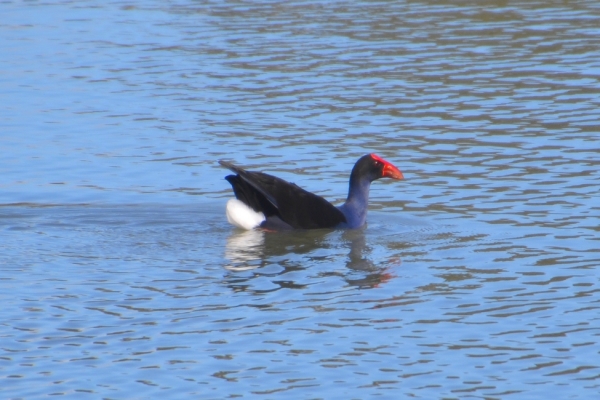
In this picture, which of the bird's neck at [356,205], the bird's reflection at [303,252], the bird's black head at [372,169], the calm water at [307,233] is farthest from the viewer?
the bird's black head at [372,169]

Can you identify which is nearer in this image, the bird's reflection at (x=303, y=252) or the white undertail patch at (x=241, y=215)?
the bird's reflection at (x=303, y=252)

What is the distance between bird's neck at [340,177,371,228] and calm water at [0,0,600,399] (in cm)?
27

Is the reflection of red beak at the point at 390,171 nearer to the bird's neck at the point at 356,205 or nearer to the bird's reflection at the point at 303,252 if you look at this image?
the bird's neck at the point at 356,205

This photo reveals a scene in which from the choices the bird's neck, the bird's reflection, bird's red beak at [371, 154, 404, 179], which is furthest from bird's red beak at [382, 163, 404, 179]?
the bird's reflection

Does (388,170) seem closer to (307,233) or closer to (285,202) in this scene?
(307,233)

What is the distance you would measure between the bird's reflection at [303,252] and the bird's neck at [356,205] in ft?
0.38

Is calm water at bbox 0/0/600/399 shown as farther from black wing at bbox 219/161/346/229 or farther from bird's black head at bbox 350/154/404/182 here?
bird's black head at bbox 350/154/404/182

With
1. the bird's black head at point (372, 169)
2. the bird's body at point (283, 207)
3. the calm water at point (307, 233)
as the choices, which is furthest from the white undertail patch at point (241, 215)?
the bird's black head at point (372, 169)

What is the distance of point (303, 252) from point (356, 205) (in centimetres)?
122

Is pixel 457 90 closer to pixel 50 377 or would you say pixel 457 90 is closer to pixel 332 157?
pixel 332 157

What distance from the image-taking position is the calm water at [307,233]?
7.95 m

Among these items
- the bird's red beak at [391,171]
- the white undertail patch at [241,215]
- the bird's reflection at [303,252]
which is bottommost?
Result: the bird's reflection at [303,252]

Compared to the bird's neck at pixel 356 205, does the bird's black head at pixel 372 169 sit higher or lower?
higher

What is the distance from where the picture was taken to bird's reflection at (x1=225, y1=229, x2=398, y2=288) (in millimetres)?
10384
